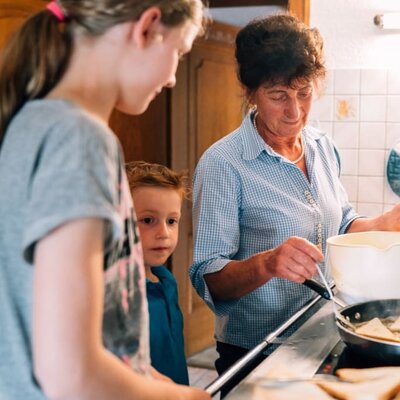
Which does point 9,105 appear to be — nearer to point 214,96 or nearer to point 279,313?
point 279,313

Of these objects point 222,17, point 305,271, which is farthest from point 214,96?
point 305,271

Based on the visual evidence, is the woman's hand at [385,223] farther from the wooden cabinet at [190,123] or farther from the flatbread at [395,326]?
the wooden cabinet at [190,123]

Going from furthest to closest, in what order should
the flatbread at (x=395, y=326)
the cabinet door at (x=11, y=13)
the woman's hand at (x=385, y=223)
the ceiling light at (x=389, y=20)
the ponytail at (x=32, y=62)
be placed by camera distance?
the ceiling light at (x=389, y=20)
the cabinet door at (x=11, y=13)
the woman's hand at (x=385, y=223)
the flatbread at (x=395, y=326)
the ponytail at (x=32, y=62)

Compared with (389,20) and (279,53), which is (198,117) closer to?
(389,20)

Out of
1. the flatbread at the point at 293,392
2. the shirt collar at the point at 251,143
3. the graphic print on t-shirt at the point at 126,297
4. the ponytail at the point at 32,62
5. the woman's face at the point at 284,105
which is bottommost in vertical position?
the flatbread at the point at 293,392

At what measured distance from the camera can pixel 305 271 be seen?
4.16 feet

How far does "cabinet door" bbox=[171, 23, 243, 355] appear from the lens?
3.31 m

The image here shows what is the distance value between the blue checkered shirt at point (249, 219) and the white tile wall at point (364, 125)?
853 mm

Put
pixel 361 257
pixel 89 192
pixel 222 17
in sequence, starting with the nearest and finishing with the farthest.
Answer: pixel 89 192 < pixel 361 257 < pixel 222 17

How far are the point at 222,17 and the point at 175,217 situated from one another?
9.99 feet

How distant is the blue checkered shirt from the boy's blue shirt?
0.39 feet

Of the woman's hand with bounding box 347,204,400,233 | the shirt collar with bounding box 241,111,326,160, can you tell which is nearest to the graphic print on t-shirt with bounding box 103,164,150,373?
the shirt collar with bounding box 241,111,326,160

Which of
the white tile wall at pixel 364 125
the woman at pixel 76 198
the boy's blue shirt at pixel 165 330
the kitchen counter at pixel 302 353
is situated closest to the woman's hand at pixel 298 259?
the kitchen counter at pixel 302 353

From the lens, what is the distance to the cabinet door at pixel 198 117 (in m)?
3.31
